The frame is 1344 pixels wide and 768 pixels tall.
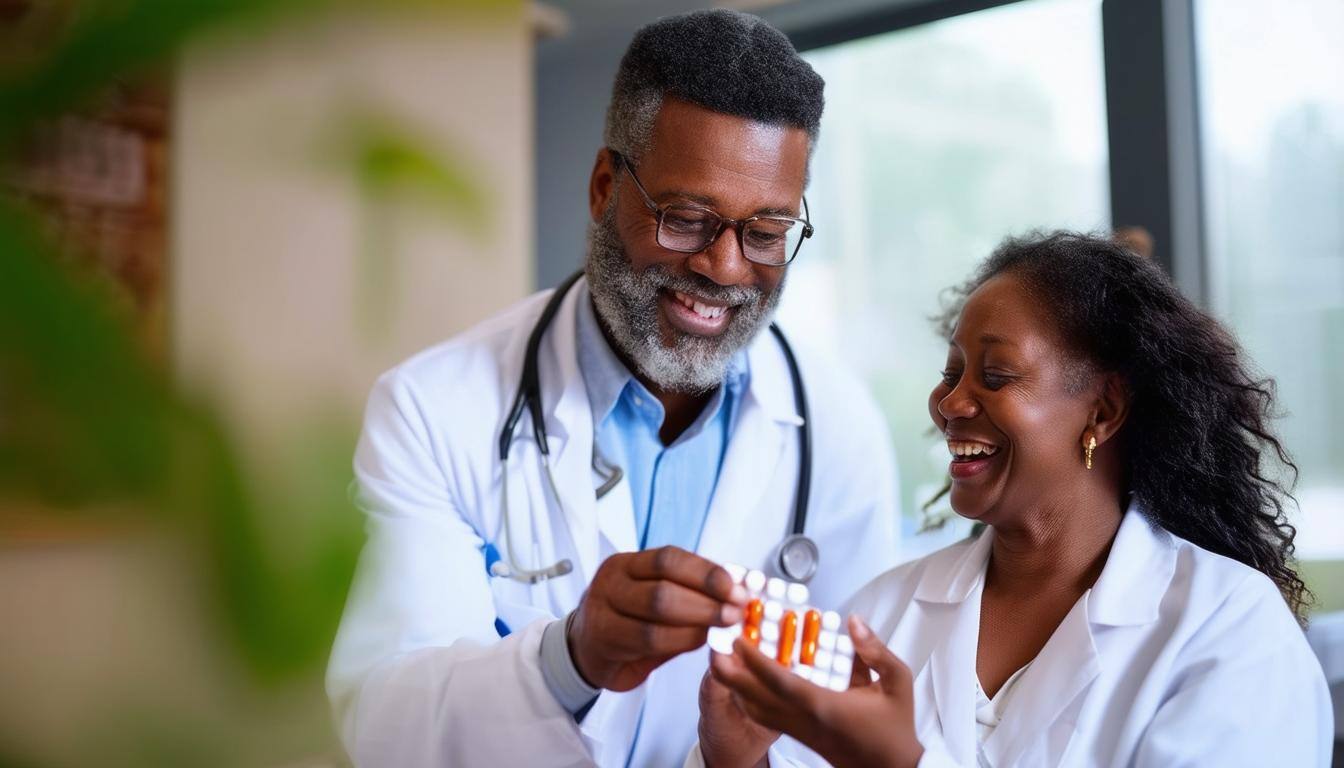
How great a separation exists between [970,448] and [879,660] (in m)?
0.43

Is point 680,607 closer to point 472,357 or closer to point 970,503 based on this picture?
point 970,503

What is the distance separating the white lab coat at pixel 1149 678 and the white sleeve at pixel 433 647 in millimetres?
221

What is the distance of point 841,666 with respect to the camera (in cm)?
105

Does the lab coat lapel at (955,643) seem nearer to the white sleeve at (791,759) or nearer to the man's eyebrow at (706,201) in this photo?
the white sleeve at (791,759)

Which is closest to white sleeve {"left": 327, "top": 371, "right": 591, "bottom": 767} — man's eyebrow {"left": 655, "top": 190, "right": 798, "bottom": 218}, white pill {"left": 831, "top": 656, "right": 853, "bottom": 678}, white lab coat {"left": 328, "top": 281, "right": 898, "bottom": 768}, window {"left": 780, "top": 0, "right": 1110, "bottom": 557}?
white lab coat {"left": 328, "top": 281, "right": 898, "bottom": 768}

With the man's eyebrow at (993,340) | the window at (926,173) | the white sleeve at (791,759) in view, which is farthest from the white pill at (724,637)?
the window at (926,173)

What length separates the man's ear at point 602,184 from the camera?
167 cm

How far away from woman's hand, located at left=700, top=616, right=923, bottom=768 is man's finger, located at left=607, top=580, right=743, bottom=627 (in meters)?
0.03

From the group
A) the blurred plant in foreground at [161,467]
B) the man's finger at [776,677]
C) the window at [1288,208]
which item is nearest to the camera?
the blurred plant in foreground at [161,467]

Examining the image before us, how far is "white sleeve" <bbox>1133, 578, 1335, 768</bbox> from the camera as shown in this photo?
1.12m

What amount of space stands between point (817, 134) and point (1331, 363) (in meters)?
1.50

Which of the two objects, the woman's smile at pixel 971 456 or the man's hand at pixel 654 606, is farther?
the woman's smile at pixel 971 456

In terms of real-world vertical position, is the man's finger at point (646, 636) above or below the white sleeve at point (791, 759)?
above

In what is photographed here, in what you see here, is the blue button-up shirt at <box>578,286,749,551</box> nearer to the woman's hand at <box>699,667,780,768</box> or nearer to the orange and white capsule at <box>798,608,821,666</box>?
the woman's hand at <box>699,667,780,768</box>
